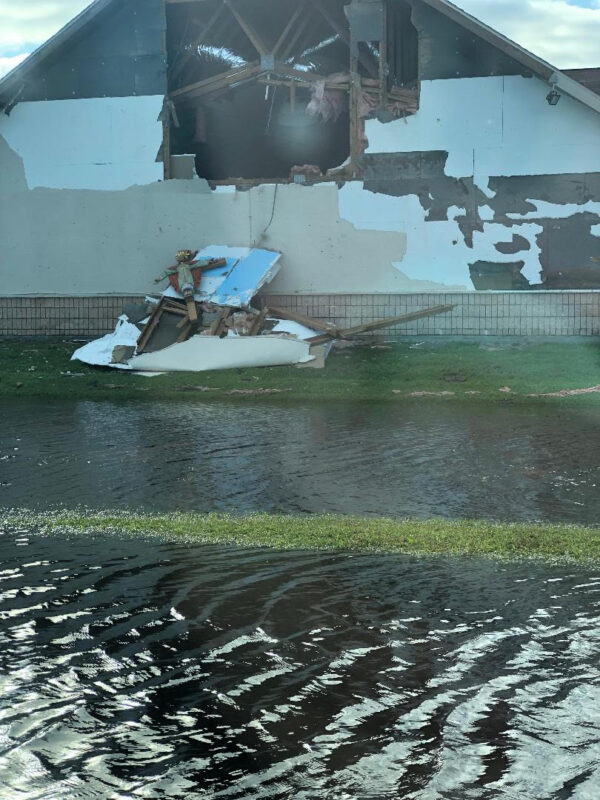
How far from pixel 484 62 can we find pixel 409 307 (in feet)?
13.3

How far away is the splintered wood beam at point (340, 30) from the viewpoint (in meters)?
19.2

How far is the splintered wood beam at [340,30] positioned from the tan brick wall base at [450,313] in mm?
3746

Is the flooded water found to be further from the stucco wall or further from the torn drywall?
the torn drywall

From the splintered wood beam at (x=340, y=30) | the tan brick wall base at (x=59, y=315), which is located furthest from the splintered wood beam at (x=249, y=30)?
the tan brick wall base at (x=59, y=315)

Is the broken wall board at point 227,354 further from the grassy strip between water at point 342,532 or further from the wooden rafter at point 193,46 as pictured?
the grassy strip between water at point 342,532

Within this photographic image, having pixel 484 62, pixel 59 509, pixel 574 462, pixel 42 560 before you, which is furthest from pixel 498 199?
pixel 42 560

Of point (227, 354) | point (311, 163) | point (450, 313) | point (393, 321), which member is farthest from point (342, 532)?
point (311, 163)

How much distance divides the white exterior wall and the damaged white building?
3 centimetres

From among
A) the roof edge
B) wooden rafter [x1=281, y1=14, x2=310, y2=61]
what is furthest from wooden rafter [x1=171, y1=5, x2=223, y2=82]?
the roof edge

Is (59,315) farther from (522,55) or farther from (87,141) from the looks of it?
(522,55)

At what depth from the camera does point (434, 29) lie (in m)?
18.7

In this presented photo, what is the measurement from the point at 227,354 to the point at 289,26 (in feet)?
21.1

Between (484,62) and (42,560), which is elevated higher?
(484,62)

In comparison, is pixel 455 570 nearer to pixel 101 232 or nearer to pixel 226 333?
pixel 226 333
